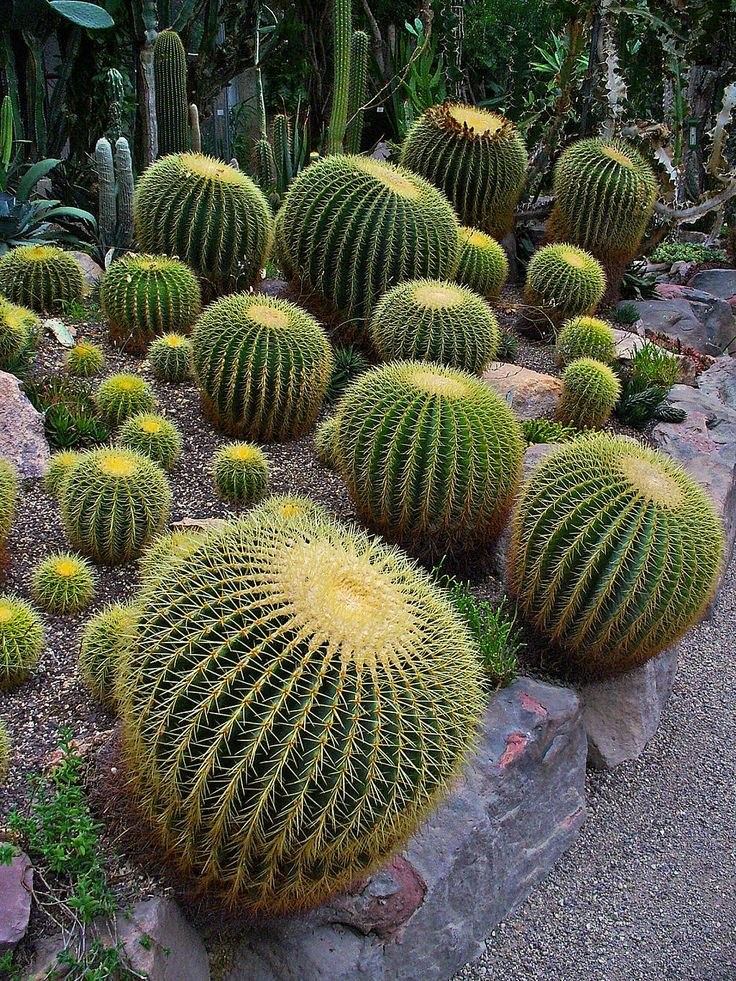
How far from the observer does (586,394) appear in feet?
17.7

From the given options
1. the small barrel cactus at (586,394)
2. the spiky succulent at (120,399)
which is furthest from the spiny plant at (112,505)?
the small barrel cactus at (586,394)

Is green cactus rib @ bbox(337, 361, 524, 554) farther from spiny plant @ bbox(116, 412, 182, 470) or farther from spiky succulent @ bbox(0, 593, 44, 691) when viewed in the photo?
spiky succulent @ bbox(0, 593, 44, 691)

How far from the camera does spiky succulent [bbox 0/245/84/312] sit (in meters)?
5.48

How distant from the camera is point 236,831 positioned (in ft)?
7.50

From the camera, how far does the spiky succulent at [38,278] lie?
5480 mm

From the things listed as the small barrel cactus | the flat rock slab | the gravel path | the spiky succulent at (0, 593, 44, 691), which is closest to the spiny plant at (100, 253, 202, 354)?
the small barrel cactus

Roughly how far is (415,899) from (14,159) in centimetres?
791

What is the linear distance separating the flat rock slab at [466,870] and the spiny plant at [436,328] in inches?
80.6

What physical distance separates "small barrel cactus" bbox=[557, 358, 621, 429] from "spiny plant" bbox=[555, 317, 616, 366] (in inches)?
20.8

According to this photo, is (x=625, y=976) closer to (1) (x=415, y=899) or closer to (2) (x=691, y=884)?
(2) (x=691, y=884)

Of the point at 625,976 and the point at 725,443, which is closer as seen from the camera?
the point at 625,976

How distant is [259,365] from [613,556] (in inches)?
80.1

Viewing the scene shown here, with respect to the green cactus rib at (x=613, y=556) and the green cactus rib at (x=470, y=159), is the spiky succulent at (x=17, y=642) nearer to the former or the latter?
the green cactus rib at (x=613, y=556)

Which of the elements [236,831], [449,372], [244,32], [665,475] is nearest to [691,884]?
[665,475]
